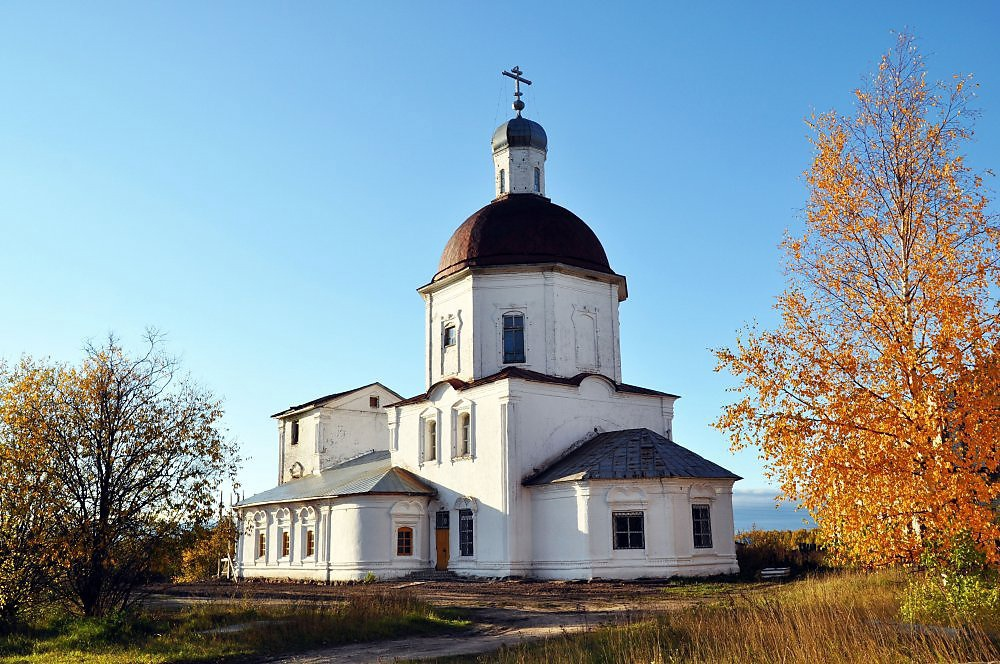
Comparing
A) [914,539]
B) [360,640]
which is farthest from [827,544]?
[360,640]

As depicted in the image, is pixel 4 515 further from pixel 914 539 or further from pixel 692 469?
pixel 692 469

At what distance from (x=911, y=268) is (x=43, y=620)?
15.7 meters

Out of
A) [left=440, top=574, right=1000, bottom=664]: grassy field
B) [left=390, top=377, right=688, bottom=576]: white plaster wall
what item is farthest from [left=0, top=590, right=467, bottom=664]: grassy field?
[left=390, top=377, right=688, bottom=576]: white plaster wall

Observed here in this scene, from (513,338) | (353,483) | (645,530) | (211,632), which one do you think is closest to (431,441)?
(353,483)

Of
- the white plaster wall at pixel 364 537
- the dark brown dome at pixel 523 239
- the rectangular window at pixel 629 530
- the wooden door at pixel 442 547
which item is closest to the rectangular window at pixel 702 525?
the rectangular window at pixel 629 530

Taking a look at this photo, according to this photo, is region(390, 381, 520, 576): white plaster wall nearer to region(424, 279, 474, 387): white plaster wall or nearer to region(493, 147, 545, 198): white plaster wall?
region(424, 279, 474, 387): white plaster wall

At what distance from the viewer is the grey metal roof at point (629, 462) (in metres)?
24.5

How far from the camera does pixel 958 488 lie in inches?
382

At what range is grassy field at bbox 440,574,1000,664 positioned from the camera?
8680mm

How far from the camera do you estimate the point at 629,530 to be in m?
24.3

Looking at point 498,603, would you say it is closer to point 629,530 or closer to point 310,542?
point 629,530

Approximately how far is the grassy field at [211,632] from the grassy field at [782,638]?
3760 mm

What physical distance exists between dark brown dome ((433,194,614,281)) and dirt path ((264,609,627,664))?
1551 cm

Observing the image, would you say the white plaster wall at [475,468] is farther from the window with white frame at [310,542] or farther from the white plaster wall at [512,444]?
the window with white frame at [310,542]
